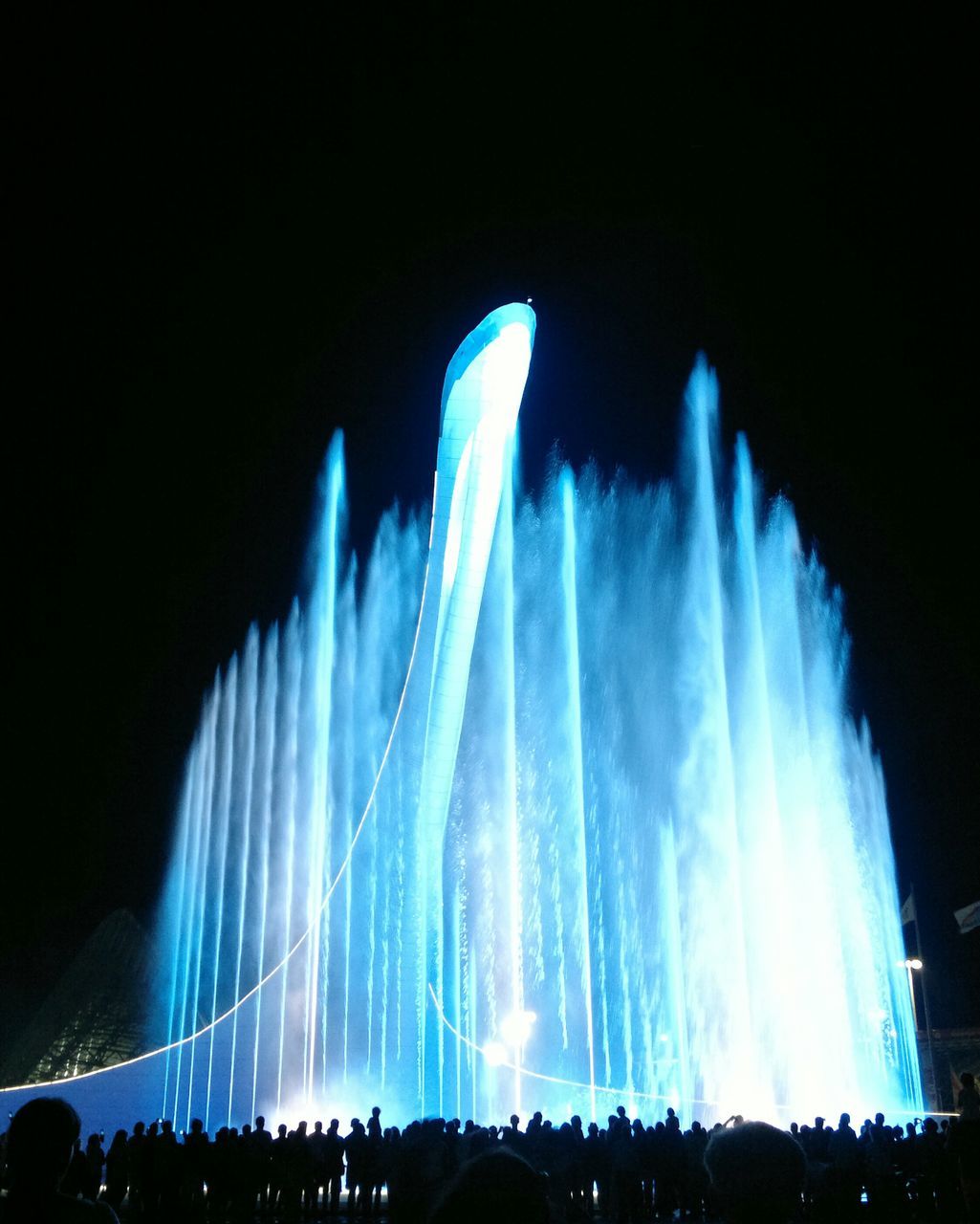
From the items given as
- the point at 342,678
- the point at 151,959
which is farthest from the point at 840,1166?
the point at 151,959

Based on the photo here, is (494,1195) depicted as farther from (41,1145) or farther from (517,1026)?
(517,1026)

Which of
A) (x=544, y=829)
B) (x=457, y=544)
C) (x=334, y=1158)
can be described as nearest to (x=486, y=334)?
(x=457, y=544)

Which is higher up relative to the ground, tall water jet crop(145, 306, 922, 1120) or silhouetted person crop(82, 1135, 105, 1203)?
tall water jet crop(145, 306, 922, 1120)

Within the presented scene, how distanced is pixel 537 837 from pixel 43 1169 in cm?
2133

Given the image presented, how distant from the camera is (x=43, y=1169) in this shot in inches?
93.7

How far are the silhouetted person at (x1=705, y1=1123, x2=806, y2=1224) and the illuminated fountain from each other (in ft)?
55.4

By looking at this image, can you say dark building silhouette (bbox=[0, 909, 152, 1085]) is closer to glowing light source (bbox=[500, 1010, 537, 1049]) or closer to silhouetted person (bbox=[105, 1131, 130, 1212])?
glowing light source (bbox=[500, 1010, 537, 1049])

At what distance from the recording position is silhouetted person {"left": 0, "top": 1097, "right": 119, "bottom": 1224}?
7.68ft

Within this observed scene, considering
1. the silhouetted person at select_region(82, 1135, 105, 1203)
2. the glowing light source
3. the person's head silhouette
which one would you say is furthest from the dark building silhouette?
the person's head silhouette

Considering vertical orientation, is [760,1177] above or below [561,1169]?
below

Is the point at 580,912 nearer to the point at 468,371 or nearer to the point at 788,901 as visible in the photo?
the point at 788,901

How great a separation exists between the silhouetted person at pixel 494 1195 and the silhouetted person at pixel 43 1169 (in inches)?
32.9

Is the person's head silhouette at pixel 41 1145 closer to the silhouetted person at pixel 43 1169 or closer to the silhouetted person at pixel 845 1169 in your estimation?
the silhouetted person at pixel 43 1169

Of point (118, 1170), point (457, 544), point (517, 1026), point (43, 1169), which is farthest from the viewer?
point (457, 544)
